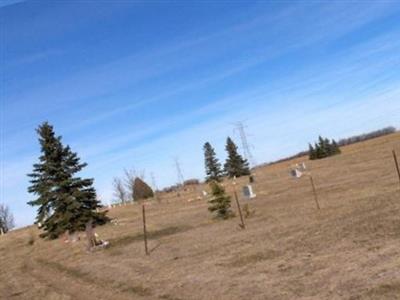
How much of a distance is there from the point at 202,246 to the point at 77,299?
7147 millimetres

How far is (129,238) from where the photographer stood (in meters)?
31.7

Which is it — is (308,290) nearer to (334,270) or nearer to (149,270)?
(334,270)

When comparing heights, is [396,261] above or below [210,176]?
below

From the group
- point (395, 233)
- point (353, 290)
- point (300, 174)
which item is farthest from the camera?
point (300, 174)

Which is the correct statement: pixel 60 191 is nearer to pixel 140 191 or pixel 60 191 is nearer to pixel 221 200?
pixel 221 200

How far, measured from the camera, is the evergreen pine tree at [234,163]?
102 metres

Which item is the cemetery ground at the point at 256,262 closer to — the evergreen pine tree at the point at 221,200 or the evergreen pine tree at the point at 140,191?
the evergreen pine tree at the point at 221,200

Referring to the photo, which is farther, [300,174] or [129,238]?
[300,174]

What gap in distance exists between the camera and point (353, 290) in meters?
10.3

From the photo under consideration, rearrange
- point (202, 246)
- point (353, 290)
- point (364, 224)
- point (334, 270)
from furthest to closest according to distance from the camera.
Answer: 1. point (202, 246)
2. point (364, 224)
3. point (334, 270)
4. point (353, 290)

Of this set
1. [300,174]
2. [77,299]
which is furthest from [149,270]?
[300,174]

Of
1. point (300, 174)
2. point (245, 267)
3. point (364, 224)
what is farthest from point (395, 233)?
point (300, 174)

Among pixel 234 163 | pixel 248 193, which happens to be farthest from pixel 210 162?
pixel 248 193

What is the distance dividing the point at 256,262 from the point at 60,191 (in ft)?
98.9
